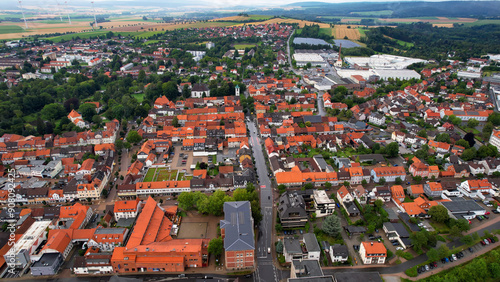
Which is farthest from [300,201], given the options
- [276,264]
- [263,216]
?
[276,264]

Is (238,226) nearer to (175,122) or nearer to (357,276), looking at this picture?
(357,276)

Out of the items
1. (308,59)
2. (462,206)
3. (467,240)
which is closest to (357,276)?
(467,240)

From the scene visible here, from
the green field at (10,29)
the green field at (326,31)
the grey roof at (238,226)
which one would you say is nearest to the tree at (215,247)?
the grey roof at (238,226)

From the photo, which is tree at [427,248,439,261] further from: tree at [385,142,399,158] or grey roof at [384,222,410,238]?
tree at [385,142,399,158]

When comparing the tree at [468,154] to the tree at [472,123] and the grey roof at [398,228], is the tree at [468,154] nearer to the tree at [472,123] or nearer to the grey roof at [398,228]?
the tree at [472,123]

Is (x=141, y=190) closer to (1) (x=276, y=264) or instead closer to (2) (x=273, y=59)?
(1) (x=276, y=264)

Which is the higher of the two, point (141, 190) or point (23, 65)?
point (23, 65)
